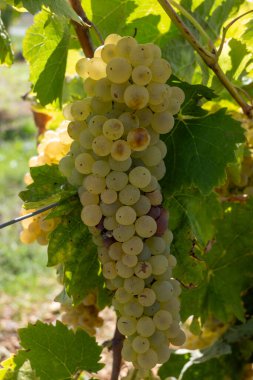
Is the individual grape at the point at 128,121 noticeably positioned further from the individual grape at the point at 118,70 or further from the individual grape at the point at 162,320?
the individual grape at the point at 162,320

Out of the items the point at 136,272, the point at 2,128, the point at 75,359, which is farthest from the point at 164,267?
the point at 2,128

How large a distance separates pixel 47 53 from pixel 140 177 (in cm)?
36

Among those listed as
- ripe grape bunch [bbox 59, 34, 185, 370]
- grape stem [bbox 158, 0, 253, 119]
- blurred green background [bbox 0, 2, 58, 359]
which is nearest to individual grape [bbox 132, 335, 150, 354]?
ripe grape bunch [bbox 59, 34, 185, 370]

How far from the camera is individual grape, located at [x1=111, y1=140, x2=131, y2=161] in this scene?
0.76 meters

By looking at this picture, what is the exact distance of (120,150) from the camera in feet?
2.49

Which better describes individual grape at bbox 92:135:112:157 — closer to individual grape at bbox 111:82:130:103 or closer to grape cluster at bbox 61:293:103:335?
individual grape at bbox 111:82:130:103

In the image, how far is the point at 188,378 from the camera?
47.4 inches

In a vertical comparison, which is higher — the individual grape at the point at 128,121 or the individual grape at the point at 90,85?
the individual grape at the point at 90,85

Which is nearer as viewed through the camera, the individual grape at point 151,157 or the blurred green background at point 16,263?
the individual grape at point 151,157

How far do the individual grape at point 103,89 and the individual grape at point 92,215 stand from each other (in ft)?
0.44

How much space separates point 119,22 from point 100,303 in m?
0.46

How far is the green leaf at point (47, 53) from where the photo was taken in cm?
101

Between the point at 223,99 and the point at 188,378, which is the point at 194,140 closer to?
the point at 223,99

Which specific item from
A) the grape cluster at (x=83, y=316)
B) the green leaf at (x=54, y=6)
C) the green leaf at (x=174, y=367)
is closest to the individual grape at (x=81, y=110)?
the green leaf at (x=54, y=6)
